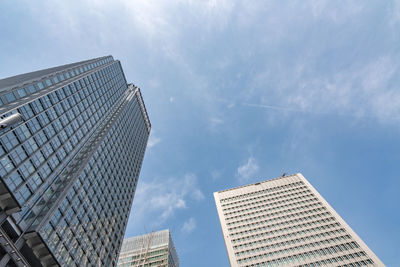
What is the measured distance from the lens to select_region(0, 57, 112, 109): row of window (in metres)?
45.8

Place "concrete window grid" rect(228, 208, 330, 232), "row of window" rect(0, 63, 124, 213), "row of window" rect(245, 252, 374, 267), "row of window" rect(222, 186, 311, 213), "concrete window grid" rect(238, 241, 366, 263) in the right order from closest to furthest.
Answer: "row of window" rect(0, 63, 124, 213) < "row of window" rect(245, 252, 374, 267) < "concrete window grid" rect(238, 241, 366, 263) < "concrete window grid" rect(228, 208, 330, 232) < "row of window" rect(222, 186, 311, 213)

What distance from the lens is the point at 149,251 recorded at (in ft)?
280

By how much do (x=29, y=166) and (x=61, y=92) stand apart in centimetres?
2735

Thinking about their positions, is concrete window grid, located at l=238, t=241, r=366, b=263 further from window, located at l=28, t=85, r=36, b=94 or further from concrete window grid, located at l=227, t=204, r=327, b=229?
window, located at l=28, t=85, r=36, b=94

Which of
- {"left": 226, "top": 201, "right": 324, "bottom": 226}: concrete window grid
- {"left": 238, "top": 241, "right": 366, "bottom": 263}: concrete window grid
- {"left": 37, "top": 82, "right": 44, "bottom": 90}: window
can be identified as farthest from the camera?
{"left": 226, "top": 201, "right": 324, "bottom": 226}: concrete window grid

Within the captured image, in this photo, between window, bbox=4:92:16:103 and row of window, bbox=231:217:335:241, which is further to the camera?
row of window, bbox=231:217:335:241

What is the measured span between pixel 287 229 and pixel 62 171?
71.8m

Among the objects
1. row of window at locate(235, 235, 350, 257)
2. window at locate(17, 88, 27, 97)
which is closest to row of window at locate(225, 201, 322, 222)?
row of window at locate(235, 235, 350, 257)

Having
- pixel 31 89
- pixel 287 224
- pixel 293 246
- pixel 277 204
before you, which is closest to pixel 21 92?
pixel 31 89

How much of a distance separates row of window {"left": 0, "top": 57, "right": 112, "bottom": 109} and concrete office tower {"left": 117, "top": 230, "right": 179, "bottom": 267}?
218 ft

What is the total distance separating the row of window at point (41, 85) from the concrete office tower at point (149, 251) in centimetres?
6646

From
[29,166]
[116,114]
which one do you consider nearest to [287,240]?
[29,166]

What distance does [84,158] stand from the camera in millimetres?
63875

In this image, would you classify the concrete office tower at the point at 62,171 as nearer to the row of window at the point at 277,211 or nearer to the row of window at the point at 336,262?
the row of window at the point at 277,211
